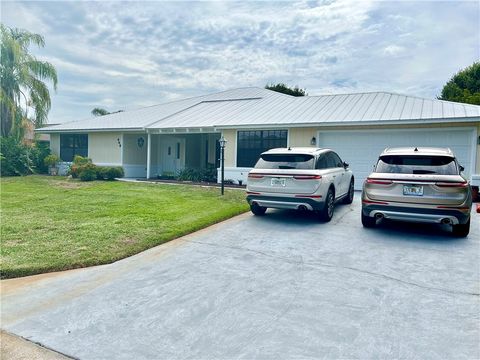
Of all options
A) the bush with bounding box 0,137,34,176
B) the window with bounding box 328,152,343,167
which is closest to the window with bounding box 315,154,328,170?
the window with bounding box 328,152,343,167

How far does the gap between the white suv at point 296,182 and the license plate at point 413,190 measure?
1670 millimetres

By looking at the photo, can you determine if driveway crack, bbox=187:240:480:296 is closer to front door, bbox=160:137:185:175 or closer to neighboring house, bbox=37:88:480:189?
neighboring house, bbox=37:88:480:189

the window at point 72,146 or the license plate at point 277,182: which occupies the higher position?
the window at point 72,146

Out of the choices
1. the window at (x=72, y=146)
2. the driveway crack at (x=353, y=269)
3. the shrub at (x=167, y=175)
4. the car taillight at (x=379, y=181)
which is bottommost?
the driveway crack at (x=353, y=269)

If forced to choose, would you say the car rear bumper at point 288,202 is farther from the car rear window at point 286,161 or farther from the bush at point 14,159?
the bush at point 14,159

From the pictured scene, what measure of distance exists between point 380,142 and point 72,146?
18661 millimetres

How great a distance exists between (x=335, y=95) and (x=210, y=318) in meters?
16.8

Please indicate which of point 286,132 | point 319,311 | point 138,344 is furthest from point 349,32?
point 138,344

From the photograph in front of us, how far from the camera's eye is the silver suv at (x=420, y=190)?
6.30m

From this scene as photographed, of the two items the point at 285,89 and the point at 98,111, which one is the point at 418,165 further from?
the point at 98,111

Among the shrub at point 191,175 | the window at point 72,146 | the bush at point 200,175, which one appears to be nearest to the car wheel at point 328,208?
the bush at point 200,175

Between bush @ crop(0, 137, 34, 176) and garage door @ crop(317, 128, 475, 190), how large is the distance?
58.7ft

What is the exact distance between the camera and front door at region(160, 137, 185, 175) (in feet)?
67.7

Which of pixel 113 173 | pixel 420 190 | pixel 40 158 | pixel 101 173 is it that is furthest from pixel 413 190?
pixel 40 158
